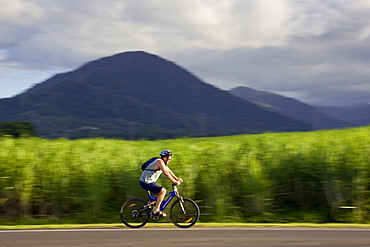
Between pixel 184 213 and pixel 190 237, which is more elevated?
pixel 184 213

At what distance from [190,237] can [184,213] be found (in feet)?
4.93

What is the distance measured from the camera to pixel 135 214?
37.8ft

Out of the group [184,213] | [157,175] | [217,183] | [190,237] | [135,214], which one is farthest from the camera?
[217,183]

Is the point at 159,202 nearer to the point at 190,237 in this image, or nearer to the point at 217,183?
the point at 190,237

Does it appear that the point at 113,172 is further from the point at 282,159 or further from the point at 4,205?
the point at 282,159

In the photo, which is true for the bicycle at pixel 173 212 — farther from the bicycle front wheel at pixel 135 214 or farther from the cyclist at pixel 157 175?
the cyclist at pixel 157 175

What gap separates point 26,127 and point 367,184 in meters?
36.2

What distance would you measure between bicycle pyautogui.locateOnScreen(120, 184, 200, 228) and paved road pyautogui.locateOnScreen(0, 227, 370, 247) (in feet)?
1.03

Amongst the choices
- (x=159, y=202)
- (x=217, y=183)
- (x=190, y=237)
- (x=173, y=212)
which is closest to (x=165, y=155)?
(x=159, y=202)

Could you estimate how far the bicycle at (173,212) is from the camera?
37.3ft

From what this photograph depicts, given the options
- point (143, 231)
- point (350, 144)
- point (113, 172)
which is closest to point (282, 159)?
point (350, 144)

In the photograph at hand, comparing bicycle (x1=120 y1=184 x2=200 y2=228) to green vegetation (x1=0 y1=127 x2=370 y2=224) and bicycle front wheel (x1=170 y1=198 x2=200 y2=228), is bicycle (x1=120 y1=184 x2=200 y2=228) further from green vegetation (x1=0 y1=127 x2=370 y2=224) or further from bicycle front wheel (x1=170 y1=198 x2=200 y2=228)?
green vegetation (x1=0 y1=127 x2=370 y2=224)

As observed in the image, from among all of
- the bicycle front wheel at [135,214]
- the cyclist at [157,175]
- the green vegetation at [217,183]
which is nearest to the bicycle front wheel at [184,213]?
the cyclist at [157,175]

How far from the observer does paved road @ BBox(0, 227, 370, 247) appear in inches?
360
